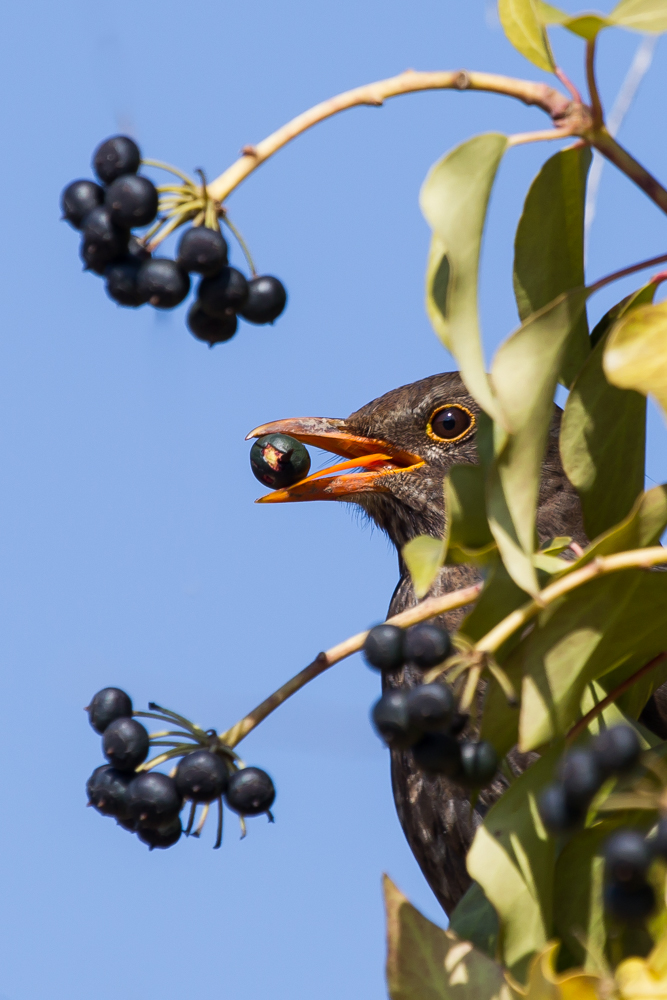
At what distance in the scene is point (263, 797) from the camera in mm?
1754

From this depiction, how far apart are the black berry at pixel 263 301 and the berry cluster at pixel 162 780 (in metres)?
0.56

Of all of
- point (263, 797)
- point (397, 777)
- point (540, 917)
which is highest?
point (397, 777)

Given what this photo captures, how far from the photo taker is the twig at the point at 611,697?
5.83 feet

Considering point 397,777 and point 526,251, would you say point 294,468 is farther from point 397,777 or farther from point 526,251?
point 526,251

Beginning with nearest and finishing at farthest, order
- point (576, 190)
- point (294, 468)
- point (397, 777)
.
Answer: point (576, 190), point (294, 468), point (397, 777)

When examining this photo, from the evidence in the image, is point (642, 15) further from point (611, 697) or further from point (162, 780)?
point (162, 780)

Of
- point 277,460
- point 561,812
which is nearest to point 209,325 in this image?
point 561,812

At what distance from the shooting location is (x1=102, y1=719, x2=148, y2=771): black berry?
1.79 m

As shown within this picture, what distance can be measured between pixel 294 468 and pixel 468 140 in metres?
2.44

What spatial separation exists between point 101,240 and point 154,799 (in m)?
0.76

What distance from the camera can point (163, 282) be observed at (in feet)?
5.58

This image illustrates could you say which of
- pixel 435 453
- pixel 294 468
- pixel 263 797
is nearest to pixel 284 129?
pixel 263 797

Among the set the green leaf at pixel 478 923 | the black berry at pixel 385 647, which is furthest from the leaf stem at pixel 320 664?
the green leaf at pixel 478 923

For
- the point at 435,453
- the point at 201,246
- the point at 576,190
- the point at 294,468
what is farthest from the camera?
the point at 435,453
